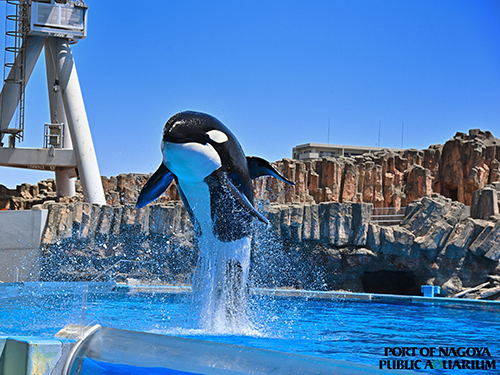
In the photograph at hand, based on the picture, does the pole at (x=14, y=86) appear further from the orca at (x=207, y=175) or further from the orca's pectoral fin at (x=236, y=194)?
the orca's pectoral fin at (x=236, y=194)

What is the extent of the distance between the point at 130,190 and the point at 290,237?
34.7 ft

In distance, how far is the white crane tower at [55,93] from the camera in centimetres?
1864

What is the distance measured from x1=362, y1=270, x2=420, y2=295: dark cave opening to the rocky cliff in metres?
5.93

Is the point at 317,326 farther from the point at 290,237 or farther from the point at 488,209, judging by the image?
the point at 488,209

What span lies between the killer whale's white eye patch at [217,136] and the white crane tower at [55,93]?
555 inches

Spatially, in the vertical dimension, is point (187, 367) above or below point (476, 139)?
below

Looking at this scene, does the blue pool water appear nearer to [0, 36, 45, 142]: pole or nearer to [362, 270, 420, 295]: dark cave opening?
[362, 270, 420, 295]: dark cave opening

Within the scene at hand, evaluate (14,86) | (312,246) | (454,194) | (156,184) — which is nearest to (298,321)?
Result: (156,184)

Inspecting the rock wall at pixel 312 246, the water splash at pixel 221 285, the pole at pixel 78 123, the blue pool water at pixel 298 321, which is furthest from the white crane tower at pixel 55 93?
the water splash at pixel 221 285

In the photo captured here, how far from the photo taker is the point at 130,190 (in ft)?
72.2

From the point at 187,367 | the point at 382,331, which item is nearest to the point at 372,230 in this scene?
the point at 382,331

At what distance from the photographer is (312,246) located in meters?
13.6

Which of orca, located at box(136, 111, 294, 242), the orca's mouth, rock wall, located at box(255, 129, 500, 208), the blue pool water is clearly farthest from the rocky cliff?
the orca's mouth

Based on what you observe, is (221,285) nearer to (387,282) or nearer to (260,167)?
(260,167)
